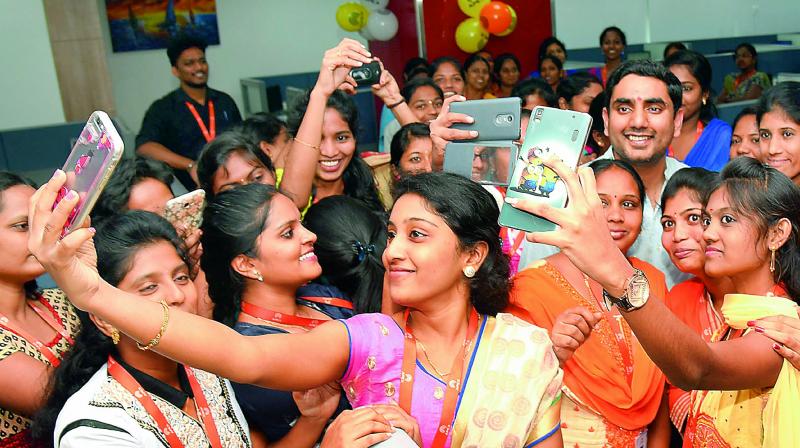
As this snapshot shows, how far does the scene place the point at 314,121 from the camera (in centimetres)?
223

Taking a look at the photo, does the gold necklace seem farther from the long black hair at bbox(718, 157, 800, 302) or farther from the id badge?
the long black hair at bbox(718, 157, 800, 302)

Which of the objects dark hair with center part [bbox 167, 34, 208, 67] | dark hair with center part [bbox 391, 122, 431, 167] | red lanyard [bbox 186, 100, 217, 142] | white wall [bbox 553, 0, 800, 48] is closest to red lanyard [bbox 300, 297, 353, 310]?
dark hair with center part [bbox 391, 122, 431, 167]

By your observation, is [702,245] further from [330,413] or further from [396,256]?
[330,413]

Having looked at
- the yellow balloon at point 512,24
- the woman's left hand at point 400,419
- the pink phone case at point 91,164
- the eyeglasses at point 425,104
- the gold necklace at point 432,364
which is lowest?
the woman's left hand at point 400,419

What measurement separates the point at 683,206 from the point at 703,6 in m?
9.88

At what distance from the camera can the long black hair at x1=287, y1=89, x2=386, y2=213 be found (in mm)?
2598

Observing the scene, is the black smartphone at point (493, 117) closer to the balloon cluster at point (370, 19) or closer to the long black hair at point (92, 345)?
the long black hair at point (92, 345)

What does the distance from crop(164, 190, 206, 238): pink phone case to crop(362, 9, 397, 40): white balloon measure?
15.9 feet

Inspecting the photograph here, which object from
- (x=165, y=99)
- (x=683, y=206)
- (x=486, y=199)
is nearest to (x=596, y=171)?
(x=683, y=206)

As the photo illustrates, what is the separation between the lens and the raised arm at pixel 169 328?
38.9 inches

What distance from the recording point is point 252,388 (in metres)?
1.52

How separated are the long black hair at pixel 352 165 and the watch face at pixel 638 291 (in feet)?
5.04

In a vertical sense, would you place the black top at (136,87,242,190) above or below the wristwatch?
above

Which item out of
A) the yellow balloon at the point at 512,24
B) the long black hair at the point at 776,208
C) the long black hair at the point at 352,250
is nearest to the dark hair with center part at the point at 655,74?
the long black hair at the point at 776,208
